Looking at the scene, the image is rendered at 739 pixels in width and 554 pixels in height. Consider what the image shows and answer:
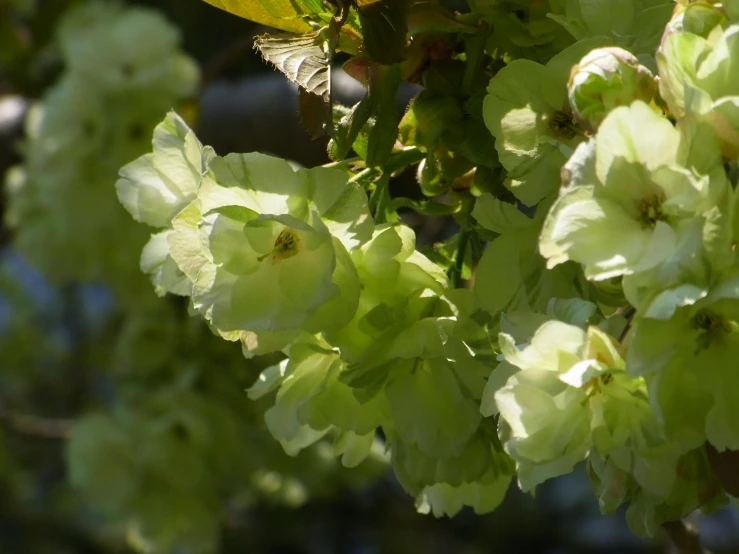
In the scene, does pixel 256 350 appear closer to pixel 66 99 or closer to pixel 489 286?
pixel 489 286

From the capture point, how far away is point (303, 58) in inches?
18.7

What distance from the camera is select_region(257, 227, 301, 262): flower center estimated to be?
0.41m

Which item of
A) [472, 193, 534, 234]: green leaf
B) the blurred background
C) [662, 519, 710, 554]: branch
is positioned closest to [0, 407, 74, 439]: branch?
the blurred background

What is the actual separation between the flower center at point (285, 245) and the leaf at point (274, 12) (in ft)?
0.42

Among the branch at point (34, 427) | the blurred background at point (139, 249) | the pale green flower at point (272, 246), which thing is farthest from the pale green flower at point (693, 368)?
the branch at point (34, 427)

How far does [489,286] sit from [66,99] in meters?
1.21

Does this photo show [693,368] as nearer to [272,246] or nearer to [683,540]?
[272,246]

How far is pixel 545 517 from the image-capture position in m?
2.91

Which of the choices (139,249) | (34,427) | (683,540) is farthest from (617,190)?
(34,427)

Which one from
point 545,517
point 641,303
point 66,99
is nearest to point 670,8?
point 641,303

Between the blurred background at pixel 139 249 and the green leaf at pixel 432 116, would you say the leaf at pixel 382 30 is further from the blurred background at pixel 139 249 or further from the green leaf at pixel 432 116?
the blurred background at pixel 139 249

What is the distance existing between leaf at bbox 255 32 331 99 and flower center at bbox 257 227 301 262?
87mm

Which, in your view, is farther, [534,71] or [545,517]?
[545,517]

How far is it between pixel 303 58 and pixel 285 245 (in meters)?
0.11
